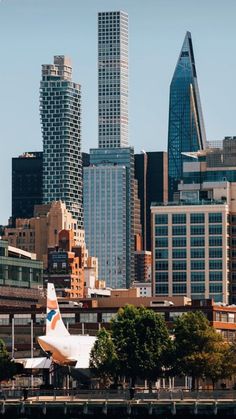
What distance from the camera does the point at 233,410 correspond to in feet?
645

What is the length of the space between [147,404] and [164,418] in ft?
10.2

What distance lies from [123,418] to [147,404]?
2.91 metres

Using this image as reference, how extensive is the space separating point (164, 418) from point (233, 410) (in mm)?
6888

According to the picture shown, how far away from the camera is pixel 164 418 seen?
198 m

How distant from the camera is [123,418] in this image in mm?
198875

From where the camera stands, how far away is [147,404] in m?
200

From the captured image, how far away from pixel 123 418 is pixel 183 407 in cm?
608

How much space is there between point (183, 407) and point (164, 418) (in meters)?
2.43

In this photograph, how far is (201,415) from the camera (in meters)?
197

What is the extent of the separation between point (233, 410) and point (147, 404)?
29.6 feet

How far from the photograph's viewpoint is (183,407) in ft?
652
